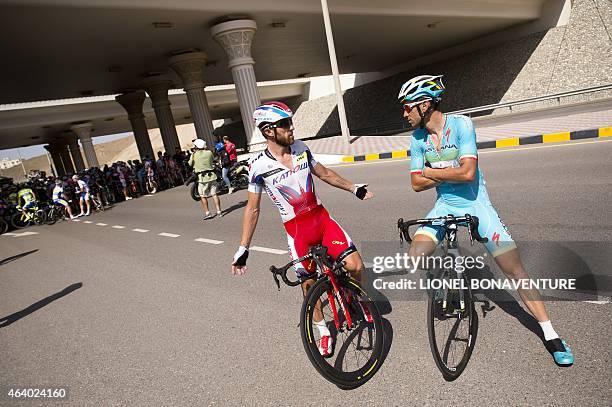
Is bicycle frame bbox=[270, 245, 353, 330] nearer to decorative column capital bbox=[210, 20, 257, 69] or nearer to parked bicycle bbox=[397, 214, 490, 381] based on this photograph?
parked bicycle bbox=[397, 214, 490, 381]

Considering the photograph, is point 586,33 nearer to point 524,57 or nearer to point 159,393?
point 524,57

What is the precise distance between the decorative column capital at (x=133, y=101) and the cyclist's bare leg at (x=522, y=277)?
106ft

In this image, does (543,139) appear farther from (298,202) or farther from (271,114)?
(271,114)

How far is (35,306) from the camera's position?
646cm

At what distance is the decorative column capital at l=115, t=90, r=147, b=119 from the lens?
31125mm

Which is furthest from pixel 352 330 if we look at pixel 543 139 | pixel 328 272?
pixel 543 139

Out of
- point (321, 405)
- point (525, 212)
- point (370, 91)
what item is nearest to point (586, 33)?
point (370, 91)

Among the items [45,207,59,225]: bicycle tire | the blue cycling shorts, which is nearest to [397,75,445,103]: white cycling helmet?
the blue cycling shorts

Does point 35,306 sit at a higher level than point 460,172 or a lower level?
lower

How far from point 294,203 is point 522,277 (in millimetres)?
1751

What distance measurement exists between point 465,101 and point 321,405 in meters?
35.7

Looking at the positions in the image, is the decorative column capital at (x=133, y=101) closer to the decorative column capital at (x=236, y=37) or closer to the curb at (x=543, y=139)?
the decorative column capital at (x=236, y=37)

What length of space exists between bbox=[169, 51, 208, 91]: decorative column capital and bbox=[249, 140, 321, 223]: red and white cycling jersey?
22283 millimetres

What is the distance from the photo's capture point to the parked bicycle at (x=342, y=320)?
290 centimetres
